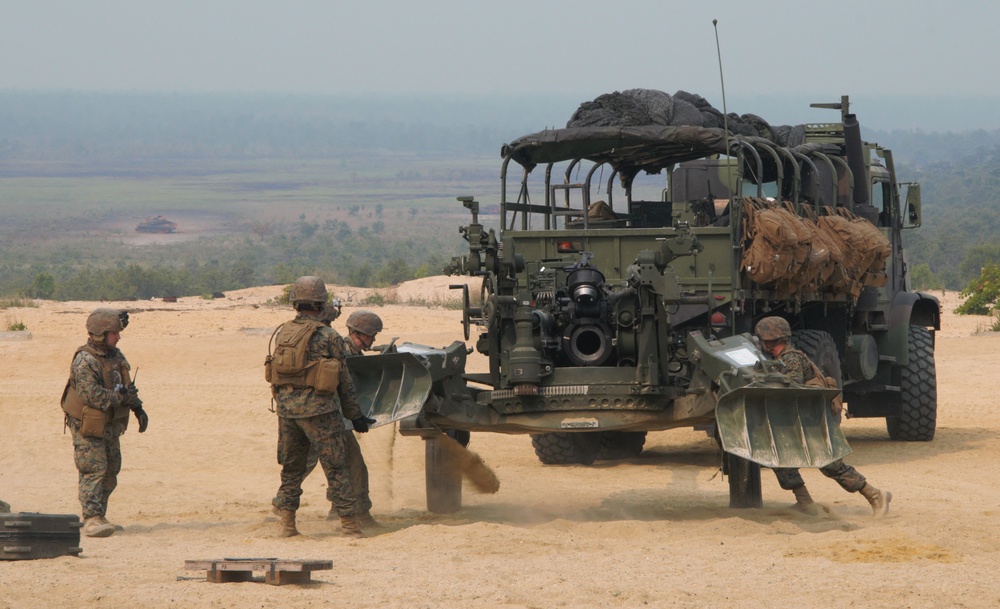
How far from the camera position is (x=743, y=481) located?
33.1 feet

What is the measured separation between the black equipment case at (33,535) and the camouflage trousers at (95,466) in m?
1.50

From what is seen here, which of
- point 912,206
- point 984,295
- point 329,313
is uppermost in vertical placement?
point 912,206

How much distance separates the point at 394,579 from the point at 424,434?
2587 millimetres

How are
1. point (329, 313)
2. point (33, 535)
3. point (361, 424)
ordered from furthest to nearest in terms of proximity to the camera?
point (329, 313)
point (361, 424)
point (33, 535)

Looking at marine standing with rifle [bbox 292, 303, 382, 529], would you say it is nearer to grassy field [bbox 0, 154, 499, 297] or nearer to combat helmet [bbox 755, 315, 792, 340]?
combat helmet [bbox 755, 315, 792, 340]

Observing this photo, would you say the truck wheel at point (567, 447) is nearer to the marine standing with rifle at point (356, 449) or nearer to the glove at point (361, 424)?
the marine standing with rifle at point (356, 449)

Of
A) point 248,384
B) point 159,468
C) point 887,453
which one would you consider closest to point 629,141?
point 887,453

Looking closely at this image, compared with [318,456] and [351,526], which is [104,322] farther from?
[351,526]

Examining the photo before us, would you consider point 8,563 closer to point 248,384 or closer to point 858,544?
point 858,544

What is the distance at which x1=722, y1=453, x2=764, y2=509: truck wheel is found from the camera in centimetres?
1005

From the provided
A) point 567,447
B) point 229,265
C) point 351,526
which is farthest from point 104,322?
point 229,265

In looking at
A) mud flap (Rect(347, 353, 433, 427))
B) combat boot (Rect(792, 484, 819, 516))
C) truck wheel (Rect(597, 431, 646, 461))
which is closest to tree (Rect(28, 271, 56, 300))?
truck wheel (Rect(597, 431, 646, 461))

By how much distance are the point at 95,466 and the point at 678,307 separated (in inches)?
163

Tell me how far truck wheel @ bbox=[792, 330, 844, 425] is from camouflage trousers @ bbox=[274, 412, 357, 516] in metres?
4.82
